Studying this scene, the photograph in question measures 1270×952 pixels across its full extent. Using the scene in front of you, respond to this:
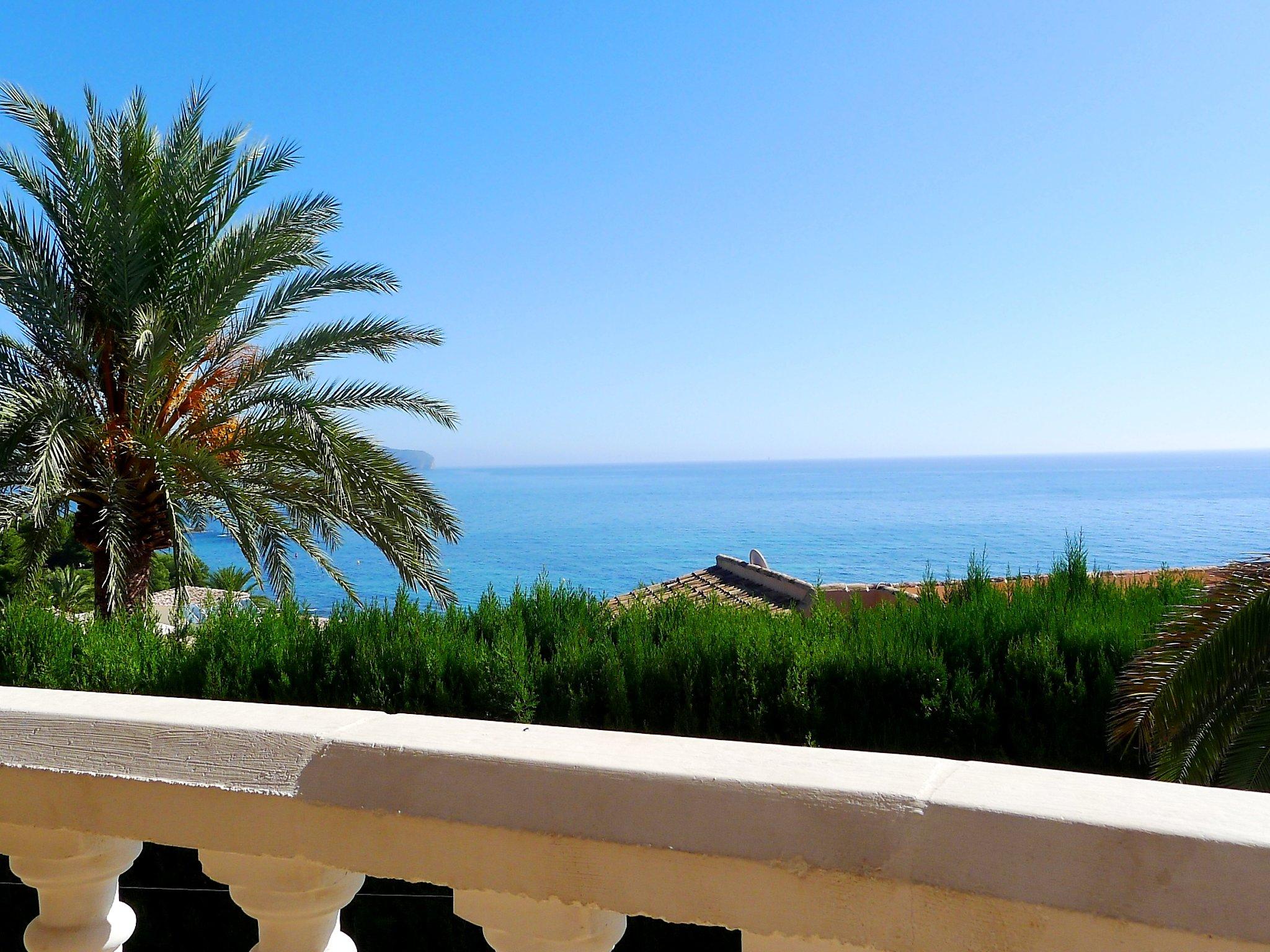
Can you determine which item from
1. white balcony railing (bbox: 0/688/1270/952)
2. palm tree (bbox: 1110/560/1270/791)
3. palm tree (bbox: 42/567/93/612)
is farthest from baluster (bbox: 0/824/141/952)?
palm tree (bbox: 42/567/93/612)

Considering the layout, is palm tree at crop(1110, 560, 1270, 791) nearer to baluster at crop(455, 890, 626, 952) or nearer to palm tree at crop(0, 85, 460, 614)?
baluster at crop(455, 890, 626, 952)

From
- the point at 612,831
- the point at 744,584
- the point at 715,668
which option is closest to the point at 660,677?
the point at 715,668

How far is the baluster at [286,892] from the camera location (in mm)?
1237

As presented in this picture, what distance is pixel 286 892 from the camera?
49.2 inches

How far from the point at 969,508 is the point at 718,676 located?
143508mm

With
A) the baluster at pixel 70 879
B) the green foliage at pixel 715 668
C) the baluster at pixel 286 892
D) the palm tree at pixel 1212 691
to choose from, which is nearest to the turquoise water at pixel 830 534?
the green foliage at pixel 715 668

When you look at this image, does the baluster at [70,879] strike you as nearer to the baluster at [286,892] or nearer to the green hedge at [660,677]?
the baluster at [286,892]

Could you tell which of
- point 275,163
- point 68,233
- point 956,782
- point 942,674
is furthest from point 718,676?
point 68,233

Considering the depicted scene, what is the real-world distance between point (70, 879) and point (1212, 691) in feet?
13.4

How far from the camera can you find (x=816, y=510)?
465 ft

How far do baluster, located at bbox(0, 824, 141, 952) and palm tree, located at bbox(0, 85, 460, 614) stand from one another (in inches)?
310

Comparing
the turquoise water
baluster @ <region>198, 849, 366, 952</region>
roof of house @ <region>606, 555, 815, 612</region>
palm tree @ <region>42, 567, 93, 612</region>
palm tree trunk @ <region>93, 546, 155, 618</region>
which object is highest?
baluster @ <region>198, 849, 366, 952</region>

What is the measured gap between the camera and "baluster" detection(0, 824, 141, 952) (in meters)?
1.36

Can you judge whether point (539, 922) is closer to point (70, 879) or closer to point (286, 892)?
point (286, 892)
